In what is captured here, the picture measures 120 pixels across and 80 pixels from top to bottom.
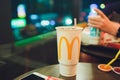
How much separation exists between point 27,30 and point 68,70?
859 mm

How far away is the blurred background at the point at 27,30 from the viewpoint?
4.42 feet

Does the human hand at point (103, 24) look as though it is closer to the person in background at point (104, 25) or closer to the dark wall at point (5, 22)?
the person in background at point (104, 25)

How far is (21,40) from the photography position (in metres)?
1.50

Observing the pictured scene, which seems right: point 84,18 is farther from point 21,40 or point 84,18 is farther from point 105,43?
point 105,43

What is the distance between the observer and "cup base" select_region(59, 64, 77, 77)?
28.5 inches

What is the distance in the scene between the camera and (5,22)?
1319 millimetres

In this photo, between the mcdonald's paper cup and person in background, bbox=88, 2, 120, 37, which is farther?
person in background, bbox=88, 2, 120, 37

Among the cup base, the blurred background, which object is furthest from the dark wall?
the cup base

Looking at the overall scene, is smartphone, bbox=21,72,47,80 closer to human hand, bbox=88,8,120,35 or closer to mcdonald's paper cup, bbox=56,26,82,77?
mcdonald's paper cup, bbox=56,26,82,77

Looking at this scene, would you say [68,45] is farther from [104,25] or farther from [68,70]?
[104,25]

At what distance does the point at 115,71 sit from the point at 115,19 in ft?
1.88

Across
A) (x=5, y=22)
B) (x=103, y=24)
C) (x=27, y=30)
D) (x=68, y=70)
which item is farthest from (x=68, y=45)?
(x=27, y=30)

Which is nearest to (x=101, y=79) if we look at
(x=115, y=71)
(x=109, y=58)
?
(x=115, y=71)

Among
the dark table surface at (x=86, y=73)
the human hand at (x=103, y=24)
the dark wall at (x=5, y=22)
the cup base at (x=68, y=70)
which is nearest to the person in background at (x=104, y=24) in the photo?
the human hand at (x=103, y=24)
